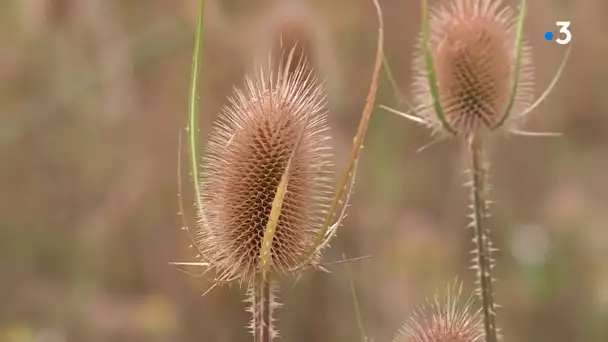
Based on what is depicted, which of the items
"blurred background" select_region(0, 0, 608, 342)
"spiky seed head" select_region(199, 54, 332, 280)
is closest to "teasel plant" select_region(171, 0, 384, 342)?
"spiky seed head" select_region(199, 54, 332, 280)

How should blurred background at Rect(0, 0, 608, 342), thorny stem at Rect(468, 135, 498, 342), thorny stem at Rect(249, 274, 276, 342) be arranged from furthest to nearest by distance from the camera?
blurred background at Rect(0, 0, 608, 342) < thorny stem at Rect(468, 135, 498, 342) < thorny stem at Rect(249, 274, 276, 342)

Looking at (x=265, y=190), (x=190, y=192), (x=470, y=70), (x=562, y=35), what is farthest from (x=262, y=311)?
(x=562, y=35)

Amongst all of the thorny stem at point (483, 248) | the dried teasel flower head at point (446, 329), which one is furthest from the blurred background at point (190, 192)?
the dried teasel flower head at point (446, 329)

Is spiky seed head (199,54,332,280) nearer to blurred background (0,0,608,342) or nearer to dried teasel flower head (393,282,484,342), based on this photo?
dried teasel flower head (393,282,484,342)

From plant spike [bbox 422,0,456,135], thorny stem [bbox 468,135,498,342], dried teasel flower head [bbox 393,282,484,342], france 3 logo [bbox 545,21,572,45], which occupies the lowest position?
dried teasel flower head [bbox 393,282,484,342]

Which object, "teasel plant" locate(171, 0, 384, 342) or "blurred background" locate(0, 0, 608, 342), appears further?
"blurred background" locate(0, 0, 608, 342)

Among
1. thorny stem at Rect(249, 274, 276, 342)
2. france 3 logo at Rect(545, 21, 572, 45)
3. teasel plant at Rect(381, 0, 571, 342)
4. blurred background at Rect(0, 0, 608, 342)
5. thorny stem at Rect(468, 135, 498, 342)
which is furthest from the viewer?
blurred background at Rect(0, 0, 608, 342)

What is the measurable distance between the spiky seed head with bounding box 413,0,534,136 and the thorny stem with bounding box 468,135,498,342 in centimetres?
7

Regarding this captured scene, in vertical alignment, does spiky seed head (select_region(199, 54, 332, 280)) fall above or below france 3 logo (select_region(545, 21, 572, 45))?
below

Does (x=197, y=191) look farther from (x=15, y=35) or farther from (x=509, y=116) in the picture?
(x=15, y=35)

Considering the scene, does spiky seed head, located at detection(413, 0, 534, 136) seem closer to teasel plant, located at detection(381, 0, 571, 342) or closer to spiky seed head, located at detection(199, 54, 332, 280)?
teasel plant, located at detection(381, 0, 571, 342)

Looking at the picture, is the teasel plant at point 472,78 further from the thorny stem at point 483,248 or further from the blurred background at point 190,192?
the blurred background at point 190,192

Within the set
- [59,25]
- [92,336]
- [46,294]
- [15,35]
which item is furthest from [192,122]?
[15,35]

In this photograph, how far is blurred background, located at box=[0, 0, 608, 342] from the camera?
5.84 ft
